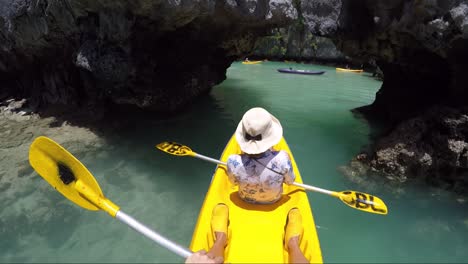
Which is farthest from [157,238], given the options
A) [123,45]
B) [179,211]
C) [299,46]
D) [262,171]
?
[299,46]

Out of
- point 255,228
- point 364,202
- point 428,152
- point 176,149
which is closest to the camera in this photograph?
point 255,228

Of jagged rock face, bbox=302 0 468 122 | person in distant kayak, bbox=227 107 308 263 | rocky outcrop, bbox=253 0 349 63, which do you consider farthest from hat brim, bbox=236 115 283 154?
rocky outcrop, bbox=253 0 349 63

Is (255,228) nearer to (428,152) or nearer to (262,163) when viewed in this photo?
(262,163)

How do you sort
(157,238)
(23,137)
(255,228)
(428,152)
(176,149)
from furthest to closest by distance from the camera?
(23,137)
(176,149)
(428,152)
(255,228)
(157,238)

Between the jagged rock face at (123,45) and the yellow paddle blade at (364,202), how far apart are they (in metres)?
4.05

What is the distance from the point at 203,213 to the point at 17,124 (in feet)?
20.5

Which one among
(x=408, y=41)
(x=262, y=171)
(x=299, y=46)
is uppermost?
(x=408, y=41)

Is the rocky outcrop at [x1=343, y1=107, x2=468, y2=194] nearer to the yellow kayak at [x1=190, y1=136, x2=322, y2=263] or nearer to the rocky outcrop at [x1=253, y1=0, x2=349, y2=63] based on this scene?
the yellow kayak at [x1=190, y1=136, x2=322, y2=263]

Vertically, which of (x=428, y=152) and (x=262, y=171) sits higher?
(x=262, y=171)

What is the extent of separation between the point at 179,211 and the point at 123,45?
3421mm

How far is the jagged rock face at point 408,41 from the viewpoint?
13.6ft

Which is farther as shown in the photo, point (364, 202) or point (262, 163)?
point (364, 202)

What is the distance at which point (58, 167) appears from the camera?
346cm

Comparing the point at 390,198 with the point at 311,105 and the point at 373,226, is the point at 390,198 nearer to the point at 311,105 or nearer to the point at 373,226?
the point at 373,226
